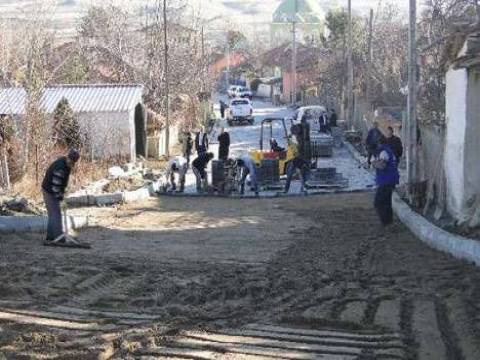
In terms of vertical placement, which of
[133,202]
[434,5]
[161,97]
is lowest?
[133,202]

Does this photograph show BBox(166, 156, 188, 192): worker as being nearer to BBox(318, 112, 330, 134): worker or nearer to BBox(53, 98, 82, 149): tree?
BBox(53, 98, 82, 149): tree

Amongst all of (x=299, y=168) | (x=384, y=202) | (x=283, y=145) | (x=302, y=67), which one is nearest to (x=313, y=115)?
(x=283, y=145)

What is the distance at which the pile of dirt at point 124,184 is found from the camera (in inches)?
806

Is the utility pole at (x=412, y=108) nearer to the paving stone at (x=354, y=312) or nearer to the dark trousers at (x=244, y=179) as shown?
the dark trousers at (x=244, y=179)

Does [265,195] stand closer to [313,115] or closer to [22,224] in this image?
[22,224]

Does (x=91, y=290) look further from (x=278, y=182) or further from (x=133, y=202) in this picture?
(x=278, y=182)

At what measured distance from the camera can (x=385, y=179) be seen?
43.5 ft

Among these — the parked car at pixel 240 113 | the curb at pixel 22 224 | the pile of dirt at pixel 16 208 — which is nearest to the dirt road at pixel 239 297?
the curb at pixel 22 224

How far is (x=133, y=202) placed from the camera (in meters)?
19.1

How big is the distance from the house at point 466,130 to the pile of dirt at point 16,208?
689 cm

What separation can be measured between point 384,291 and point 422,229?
4.01 meters

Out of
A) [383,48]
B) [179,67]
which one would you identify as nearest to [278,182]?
[179,67]

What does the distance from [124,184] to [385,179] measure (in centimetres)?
975

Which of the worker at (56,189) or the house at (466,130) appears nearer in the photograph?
the worker at (56,189)
